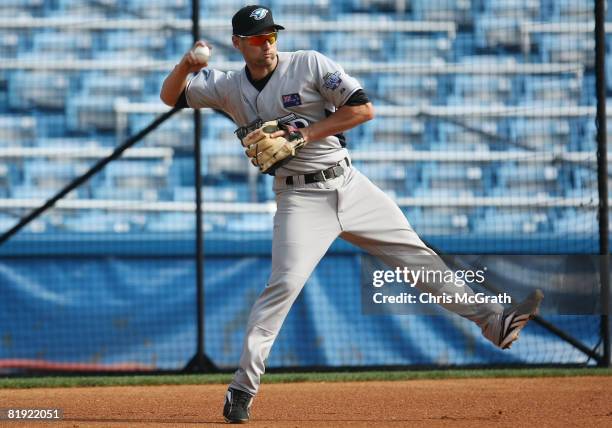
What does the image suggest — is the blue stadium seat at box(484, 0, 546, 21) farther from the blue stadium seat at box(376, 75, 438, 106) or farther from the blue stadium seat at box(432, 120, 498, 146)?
the blue stadium seat at box(432, 120, 498, 146)

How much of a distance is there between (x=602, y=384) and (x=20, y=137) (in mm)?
7056

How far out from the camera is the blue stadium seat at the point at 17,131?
35.4 feet

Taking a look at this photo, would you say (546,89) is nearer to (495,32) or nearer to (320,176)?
(495,32)

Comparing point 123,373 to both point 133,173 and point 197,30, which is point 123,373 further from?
point 133,173

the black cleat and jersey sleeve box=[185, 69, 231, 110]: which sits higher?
jersey sleeve box=[185, 69, 231, 110]

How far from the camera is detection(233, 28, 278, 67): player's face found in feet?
14.7

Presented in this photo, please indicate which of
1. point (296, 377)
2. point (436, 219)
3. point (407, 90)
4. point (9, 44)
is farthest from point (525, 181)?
point (9, 44)

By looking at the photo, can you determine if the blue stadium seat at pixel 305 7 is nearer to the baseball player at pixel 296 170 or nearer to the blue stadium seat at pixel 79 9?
the blue stadium seat at pixel 79 9

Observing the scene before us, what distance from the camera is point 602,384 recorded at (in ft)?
20.6

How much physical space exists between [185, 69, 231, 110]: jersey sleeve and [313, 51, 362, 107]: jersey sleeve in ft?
1.62

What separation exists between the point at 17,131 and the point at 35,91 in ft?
2.10

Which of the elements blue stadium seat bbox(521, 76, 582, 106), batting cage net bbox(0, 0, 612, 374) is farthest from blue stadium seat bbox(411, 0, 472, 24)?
blue stadium seat bbox(521, 76, 582, 106)

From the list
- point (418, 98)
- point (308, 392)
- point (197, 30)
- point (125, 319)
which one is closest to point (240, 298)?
point (125, 319)

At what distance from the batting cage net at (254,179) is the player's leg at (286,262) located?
9.25 ft
